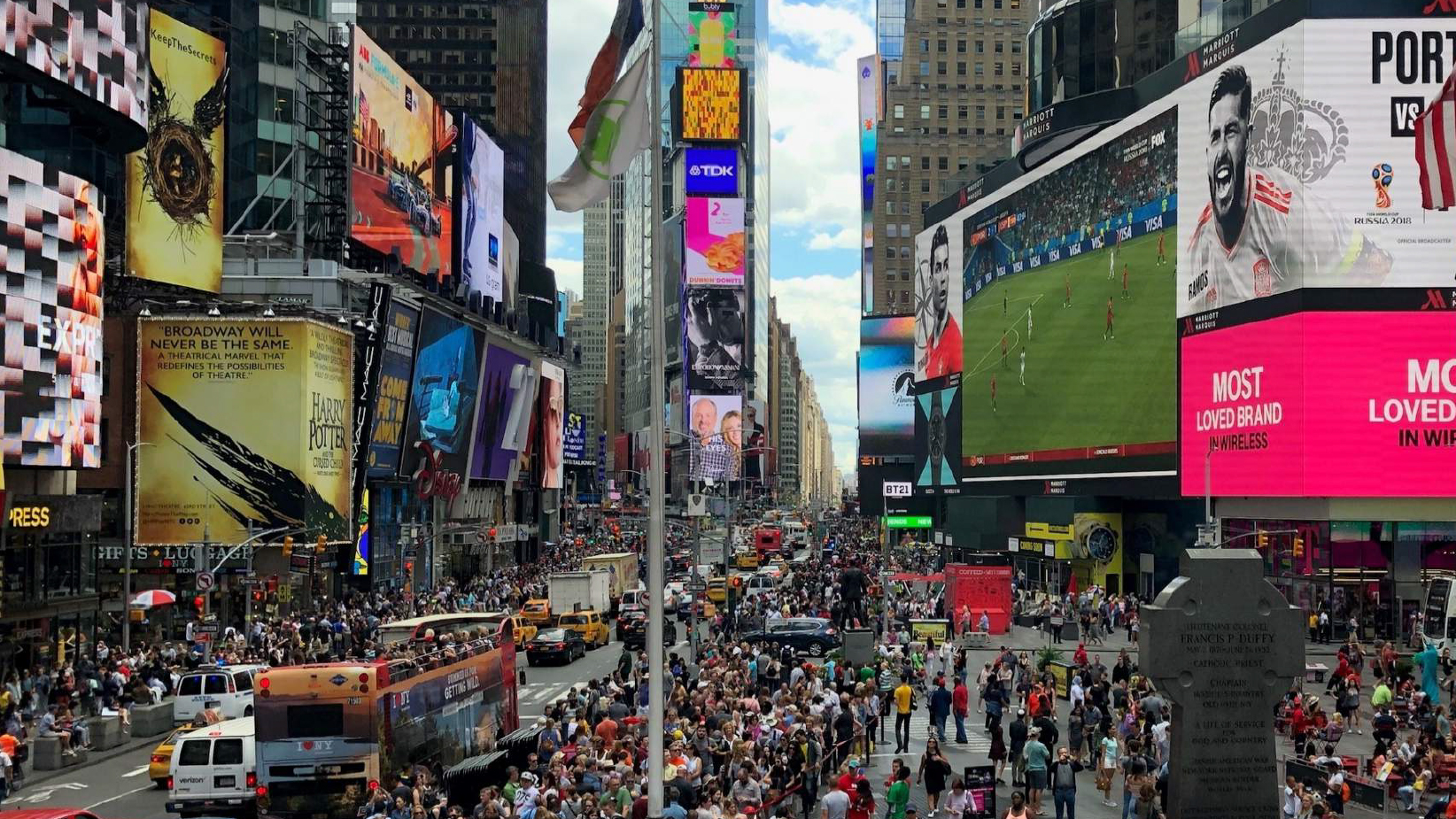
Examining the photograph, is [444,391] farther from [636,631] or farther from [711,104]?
[711,104]

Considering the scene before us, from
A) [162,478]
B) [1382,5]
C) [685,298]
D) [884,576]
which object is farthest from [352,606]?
[685,298]

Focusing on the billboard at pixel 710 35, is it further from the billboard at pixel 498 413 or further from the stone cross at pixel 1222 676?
the stone cross at pixel 1222 676

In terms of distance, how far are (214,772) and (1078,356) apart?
57323 mm

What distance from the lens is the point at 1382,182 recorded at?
182ft

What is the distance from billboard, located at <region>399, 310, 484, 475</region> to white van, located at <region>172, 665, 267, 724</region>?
127 feet

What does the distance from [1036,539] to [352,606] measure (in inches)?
1618

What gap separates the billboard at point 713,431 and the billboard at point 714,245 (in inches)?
488

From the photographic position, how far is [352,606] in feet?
198

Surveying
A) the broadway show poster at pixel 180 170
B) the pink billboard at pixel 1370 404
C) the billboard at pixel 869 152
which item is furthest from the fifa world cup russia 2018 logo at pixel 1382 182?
the billboard at pixel 869 152

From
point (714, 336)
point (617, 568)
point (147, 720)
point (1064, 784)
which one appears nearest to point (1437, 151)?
point (617, 568)

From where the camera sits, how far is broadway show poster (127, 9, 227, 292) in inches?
2200

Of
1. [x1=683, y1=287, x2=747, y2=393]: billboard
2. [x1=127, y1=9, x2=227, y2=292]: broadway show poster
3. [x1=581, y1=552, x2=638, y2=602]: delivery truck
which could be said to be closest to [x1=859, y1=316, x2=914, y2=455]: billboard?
[x1=683, y1=287, x2=747, y2=393]: billboard

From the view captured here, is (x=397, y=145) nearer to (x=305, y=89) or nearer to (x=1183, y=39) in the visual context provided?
(x=305, y=89)

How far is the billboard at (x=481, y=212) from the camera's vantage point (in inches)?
3410
